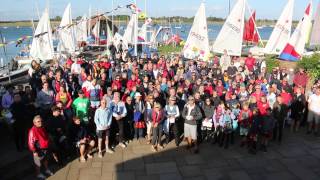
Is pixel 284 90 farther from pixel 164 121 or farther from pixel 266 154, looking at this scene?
pixel 164 121

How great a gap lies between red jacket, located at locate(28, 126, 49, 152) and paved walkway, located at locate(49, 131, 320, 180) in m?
0.85

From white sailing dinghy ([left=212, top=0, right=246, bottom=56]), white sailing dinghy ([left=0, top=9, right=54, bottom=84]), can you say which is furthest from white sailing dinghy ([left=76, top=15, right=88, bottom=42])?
white sailing dinghy ([left=212, top=0, right=246, bottom=56])

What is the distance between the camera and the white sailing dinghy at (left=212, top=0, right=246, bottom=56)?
15156 millimetres

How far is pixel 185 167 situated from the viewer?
7531 mm

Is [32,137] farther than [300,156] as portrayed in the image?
No

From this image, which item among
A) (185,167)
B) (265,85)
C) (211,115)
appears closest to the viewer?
(185,167)

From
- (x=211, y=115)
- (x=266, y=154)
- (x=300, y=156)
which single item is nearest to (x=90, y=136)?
(x=211, y=115)

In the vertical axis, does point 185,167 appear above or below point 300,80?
below

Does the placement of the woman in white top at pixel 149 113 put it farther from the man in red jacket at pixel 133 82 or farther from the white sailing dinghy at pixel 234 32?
the white sailing dinghy at pixel 234 32

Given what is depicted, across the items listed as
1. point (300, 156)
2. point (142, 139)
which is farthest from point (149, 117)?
point (300, 156)

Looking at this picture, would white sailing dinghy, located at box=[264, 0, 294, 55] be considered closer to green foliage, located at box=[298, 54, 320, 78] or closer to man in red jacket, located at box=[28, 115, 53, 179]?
green foliage, located at box=[298, 54, 320, 78]

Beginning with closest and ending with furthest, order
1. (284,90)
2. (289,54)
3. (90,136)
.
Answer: (90,136) → (284,90) → (289,54)

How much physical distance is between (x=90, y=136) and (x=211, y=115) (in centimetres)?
327

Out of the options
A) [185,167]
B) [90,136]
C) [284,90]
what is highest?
[284,90]
